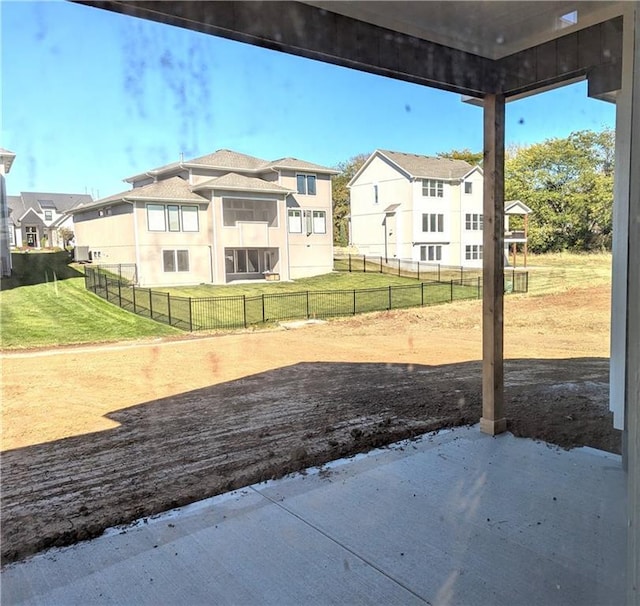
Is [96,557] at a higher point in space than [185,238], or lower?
lower

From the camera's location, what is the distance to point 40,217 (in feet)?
12.7

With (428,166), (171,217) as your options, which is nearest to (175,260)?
(171,217)

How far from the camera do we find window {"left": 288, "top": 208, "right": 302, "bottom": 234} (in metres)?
12.6

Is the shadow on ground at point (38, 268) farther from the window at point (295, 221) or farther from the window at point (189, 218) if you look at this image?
the window at point (295, 221)

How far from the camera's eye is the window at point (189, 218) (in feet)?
34.5

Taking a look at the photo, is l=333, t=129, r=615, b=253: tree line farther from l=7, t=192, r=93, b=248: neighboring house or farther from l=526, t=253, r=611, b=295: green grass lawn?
l=7, t=192, r=93, b=248: neighboring house

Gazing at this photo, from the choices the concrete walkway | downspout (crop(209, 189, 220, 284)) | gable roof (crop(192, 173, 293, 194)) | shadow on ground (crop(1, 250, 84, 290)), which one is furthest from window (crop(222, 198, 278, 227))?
the concrete walkway

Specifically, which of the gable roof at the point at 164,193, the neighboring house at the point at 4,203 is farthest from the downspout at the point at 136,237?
the neighboring house at the point at 4,203

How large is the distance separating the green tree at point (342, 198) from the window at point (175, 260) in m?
3.68

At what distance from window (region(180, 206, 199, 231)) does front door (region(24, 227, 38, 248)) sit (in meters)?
7.05

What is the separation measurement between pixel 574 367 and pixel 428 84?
4498 mm

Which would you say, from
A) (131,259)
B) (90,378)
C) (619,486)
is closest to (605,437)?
(619,486)

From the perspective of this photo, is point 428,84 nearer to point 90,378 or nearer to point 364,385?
point 364,385

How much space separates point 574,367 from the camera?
5.85 metres
